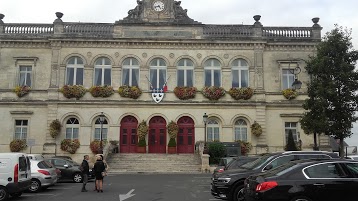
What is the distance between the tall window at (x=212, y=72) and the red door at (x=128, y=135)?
748 cm

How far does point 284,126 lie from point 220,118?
581 centimetres

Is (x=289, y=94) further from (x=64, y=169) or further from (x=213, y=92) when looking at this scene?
(x=64, y=169)

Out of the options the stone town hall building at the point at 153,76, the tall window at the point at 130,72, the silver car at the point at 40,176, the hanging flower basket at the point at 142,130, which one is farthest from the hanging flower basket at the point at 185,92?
the silver car at the point at 40,176

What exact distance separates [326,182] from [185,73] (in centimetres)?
2737

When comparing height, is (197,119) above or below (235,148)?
above

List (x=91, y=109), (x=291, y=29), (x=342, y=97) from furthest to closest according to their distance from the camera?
1. (x=291, y=29)
2. (x=91, y=109)
3. (x=342, y=97)

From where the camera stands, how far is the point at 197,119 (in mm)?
35062

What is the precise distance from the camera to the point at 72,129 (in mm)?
34875

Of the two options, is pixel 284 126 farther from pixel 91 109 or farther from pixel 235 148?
pixel 91 109

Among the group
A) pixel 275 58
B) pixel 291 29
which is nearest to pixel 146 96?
pixel 275 58

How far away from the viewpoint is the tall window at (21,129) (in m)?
34.8

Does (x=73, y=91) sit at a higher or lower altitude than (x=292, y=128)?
higher

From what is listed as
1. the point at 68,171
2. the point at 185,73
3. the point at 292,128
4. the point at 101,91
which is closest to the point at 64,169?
the point at 68,171

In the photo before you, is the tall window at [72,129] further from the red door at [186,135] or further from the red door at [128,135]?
the red door at [186,135]
